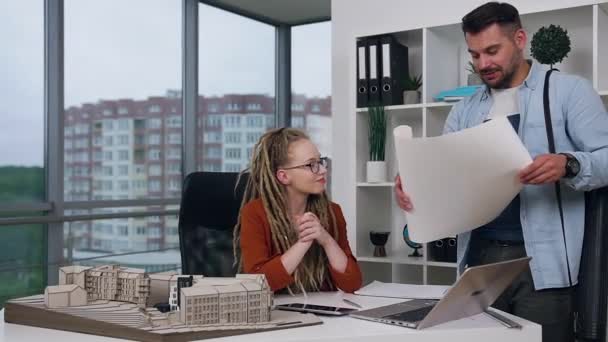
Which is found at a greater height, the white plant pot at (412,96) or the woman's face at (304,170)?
the white plant pot at (412,96)

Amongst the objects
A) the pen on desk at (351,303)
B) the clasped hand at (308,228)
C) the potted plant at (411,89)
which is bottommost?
the pen on desk at (351,303)

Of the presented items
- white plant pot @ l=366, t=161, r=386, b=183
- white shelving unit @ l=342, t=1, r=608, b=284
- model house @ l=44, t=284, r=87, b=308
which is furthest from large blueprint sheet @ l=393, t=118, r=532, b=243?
white plant pot @ l=366, t=161, r=386, b=183

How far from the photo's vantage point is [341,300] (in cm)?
163

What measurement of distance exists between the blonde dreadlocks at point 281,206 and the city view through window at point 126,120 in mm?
1851

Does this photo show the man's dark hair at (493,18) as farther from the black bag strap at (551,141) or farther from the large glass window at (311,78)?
the large glass window at (311,78)

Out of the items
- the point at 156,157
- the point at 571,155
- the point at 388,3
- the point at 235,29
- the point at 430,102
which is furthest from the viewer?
the point at 235,29

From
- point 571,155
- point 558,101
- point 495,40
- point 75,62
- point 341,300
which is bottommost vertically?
point 341,300

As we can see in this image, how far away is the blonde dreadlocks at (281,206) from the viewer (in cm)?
186

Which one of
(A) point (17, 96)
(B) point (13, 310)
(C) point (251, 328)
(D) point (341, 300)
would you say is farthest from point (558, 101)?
(A) point (17, 96)

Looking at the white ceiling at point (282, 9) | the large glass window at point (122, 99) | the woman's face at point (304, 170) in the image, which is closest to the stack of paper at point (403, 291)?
the woman's face at point (304, 170)

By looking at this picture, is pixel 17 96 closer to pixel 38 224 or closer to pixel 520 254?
pixel 38 224

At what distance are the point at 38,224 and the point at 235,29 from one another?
6.92 feet

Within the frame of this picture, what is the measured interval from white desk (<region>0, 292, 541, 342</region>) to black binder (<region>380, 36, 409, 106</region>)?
1.80 metres

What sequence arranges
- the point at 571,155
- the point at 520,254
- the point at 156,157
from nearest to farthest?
the point at 571,155
the point at 520,254
the point at 156,157
